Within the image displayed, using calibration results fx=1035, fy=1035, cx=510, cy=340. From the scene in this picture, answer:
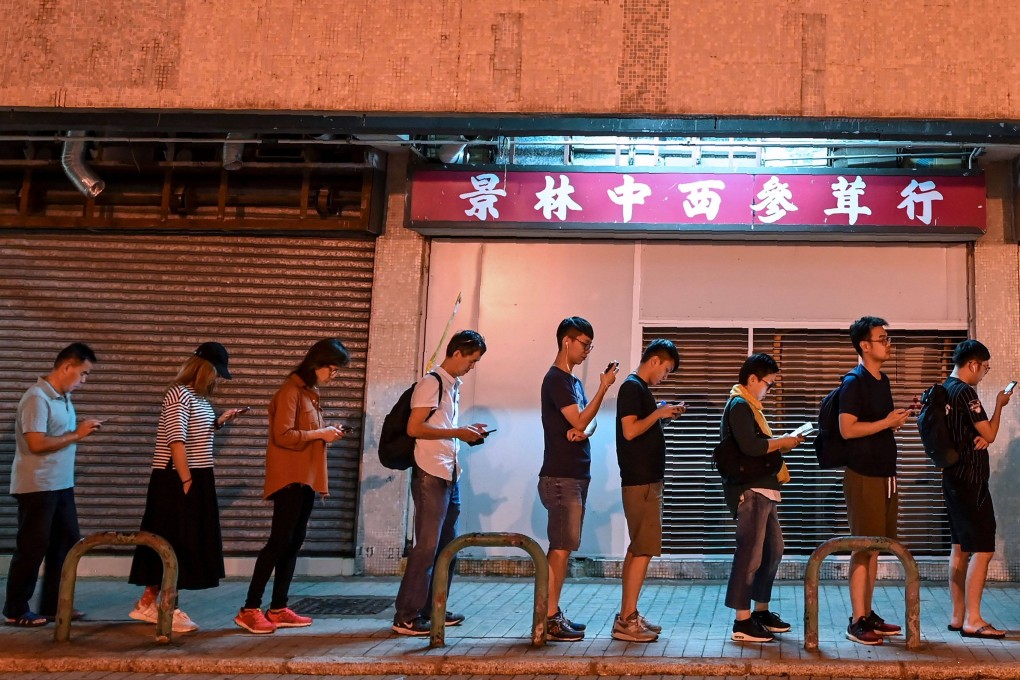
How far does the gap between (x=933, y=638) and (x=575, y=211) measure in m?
4.46

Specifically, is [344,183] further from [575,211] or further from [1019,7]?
[1019,7]

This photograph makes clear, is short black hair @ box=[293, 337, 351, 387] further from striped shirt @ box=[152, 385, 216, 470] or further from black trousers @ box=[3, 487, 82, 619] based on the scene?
black trousers @ box=[3, 487, 82, 619]

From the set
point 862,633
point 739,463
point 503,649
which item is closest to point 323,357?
point 503,649

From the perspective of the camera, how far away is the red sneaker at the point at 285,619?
6734 mm

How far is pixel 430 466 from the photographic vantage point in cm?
657

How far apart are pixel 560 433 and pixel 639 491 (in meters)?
0.60

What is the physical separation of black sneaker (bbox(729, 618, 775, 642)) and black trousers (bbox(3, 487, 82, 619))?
4459mm

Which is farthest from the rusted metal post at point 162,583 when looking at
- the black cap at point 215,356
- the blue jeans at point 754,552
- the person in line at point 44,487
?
the blue jeans at point 754,552

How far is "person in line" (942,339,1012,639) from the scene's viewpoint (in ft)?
21.0

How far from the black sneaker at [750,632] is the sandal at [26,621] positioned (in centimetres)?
444

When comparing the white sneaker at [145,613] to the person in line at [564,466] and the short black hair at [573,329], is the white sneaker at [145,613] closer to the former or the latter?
the person in line at [564,466]

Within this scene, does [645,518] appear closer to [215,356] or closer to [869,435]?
[869,435]

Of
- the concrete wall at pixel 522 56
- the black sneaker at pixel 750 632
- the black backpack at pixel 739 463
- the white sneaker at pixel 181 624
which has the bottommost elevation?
the white sneaker at pixel 181 624

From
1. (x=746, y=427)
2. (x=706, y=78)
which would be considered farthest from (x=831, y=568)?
(x=706, y=78)
